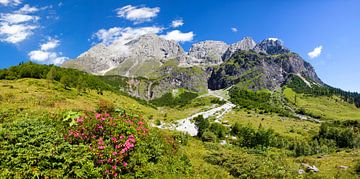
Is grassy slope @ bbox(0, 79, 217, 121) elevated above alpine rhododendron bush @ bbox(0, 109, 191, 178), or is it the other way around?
grassy slope @ bbox(0, 79, 217, 121)

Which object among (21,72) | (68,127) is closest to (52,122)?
(68,127)

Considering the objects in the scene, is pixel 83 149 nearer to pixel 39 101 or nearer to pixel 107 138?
pixel 107 138

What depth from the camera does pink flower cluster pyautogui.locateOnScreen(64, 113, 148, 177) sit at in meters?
17.5

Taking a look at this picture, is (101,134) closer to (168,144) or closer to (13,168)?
(13,168)

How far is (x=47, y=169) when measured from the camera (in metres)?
15.4

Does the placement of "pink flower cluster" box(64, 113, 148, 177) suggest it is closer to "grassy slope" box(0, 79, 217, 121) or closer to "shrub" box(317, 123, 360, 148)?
"grassy slope" box(0, 79, 217, 121)

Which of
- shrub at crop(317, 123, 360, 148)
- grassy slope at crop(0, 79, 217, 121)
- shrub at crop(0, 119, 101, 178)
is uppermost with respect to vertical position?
grassy slope at crop(0, 79, 217, 121)

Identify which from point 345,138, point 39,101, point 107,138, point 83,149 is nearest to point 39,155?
point 83,149

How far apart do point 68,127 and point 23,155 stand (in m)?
4.55

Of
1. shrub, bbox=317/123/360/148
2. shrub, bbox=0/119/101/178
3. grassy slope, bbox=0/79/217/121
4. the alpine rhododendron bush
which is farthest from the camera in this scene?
shrub, bbox=317/123/360/148

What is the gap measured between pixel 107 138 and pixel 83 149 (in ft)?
6.72

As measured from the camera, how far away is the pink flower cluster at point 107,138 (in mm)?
17531

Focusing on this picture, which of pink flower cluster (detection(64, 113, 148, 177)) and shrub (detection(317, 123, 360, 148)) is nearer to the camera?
pink flower cluster (detection(64, 113, 148, 177))

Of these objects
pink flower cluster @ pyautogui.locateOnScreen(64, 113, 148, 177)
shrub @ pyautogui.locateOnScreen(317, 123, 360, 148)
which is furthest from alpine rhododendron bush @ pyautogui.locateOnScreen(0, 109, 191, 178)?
shrub @ pyautogui.locateOnScreen(317, 123, 360, 148)
